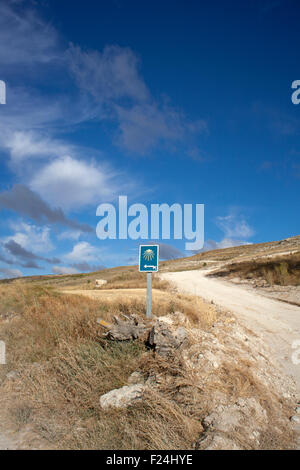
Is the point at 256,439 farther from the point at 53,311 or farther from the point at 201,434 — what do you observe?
the point at 53,311

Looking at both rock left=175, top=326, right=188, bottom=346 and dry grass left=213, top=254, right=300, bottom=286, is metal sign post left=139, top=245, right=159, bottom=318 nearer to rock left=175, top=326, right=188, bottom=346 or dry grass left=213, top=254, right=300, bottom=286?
rock left=175, top=326, right=188, bottom=346

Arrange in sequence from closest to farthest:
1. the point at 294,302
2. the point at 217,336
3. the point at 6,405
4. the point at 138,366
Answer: the point at 6,405 → the point at 138,366 → the point at 217,336 → the point at 294,302

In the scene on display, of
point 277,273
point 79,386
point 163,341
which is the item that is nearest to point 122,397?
point 79,386

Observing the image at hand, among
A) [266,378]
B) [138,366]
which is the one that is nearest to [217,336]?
[266,378]

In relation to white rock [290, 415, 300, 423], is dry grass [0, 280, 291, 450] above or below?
above

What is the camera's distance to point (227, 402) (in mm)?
5168

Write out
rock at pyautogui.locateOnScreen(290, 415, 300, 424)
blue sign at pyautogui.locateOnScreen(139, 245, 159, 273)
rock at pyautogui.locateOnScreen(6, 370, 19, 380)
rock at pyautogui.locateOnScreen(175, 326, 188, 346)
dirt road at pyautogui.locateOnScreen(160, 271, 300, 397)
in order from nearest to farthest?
rock at pyautogui.locateOnScreen(290, 415, 300, 424), rock at pyautogui.locateOnScreen(6, 370, 19, 380), rock at pyautogui.locateOnScreen(175, 326, 188, 346), dirt road at pyautogui.locateOnScreen(160, 271, 300, 397), blue sign at pyautogui.locateOnScreen(139, 245, 159, 273)

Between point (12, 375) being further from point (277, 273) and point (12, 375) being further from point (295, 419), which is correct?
point (277, 273)

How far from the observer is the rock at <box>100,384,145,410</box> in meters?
5.16

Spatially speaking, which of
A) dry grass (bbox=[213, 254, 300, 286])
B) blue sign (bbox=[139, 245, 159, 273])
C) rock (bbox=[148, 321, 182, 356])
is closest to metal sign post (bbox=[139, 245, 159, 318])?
blue sign (bbox=[139, 245, 159, 273])

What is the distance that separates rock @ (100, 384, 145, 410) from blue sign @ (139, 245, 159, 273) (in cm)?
403

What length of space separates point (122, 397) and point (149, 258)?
14.8 feet

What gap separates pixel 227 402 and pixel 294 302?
1329 centimetres
